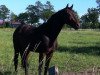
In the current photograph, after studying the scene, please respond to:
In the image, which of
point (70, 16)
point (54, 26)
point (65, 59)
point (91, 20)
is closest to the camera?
point (70, 16)

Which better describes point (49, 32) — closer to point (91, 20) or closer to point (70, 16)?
point (70, 16)

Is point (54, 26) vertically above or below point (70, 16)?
below

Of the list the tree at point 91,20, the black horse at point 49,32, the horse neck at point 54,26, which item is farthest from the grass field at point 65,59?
the tree at point 91,20

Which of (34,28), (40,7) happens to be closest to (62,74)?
(34,28)

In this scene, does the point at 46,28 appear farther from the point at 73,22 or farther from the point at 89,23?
the point at 89,23

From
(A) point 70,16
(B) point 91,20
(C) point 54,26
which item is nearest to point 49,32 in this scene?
(C) point 54,26

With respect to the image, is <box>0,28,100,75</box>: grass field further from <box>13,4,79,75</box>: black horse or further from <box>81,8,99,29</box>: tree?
<box>81,8,99,29</box>: tree

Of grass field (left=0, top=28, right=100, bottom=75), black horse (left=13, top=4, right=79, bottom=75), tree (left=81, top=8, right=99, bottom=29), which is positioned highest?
tree (left=81, top=8, right=99, bottom=29)

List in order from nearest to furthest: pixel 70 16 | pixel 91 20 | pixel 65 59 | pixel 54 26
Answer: pixel 70 16 < pixel 54 26 < pixel 65 59 < pixel 91 20

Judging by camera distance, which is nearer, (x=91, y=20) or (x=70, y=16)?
(x=70, y=16)

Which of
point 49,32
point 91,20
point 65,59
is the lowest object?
point 65,59

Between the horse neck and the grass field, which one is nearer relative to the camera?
the grass field

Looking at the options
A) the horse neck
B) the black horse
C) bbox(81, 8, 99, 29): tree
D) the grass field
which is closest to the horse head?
the black horse

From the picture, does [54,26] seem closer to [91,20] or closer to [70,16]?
[70,16]
